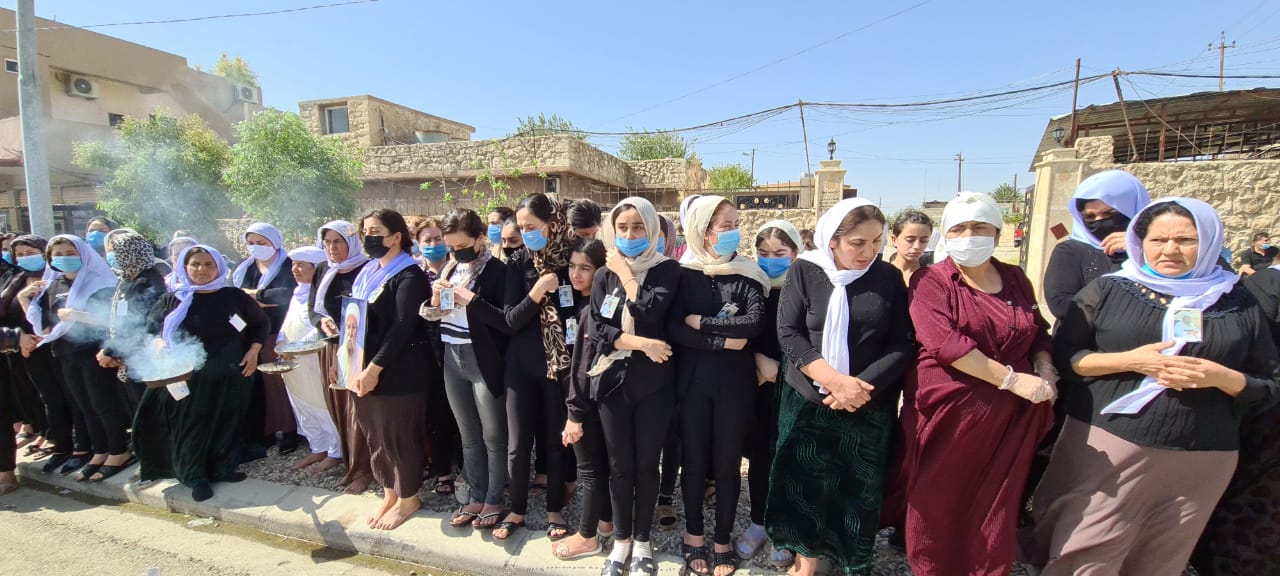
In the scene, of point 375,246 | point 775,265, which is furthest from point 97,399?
point 775,265

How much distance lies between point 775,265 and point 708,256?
524mm

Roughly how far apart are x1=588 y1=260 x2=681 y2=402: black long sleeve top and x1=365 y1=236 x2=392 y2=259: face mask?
138 cm

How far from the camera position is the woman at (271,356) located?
4.20 m

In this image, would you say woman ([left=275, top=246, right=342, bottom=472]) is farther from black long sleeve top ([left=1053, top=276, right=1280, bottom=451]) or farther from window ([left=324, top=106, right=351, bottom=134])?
window ([left=324, top=106, right=351, bottom=134])

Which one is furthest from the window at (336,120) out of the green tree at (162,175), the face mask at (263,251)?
the face mask at (263,251)

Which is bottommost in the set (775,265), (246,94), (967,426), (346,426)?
(346,426)

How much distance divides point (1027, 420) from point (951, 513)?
0.48m

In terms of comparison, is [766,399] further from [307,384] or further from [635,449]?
[307,384]

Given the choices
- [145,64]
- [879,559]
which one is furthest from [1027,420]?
[145,64]

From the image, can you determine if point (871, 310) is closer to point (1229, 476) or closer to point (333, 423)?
point (1229, 476)

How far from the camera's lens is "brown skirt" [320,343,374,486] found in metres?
3.50

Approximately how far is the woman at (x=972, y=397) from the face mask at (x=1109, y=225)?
0.75m

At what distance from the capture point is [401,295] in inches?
116

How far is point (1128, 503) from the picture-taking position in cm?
200
